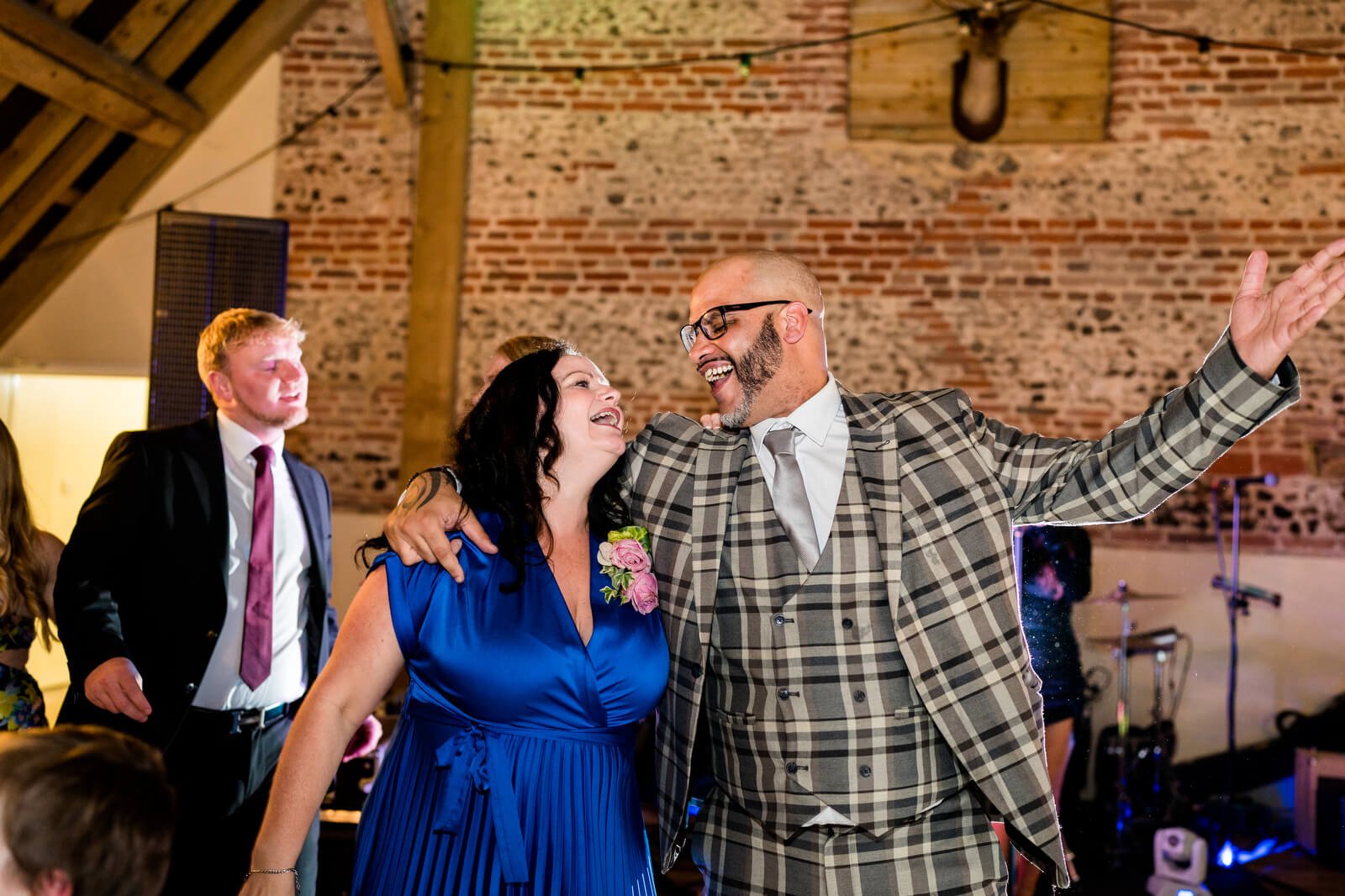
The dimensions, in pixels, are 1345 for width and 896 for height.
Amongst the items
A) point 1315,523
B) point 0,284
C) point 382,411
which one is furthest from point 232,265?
point 1315,523

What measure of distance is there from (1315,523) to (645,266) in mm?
3587

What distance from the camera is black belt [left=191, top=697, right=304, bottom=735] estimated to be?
2.83m

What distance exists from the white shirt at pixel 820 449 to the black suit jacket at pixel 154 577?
1574 millimetres

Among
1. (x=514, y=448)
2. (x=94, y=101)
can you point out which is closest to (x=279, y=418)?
(x=514, y=448)

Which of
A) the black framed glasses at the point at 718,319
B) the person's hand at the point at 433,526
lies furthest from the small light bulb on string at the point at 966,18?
the person's hand at the point at 433,526

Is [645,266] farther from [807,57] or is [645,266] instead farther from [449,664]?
[449,664]

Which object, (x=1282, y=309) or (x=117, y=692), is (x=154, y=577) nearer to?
(x=117, y=692)

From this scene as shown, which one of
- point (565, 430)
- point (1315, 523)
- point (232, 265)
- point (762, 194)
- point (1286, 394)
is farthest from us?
point (762, 194)

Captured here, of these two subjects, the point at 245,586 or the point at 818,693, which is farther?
the point at 245,586

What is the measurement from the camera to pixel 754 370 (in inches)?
89.6

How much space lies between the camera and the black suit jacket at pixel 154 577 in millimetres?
2648

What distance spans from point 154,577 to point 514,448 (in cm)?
134

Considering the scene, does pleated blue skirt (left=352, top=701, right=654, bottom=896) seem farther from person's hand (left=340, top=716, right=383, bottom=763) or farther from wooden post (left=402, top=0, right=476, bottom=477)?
wooden post (left=402, top=0, right=476, bottom=477)

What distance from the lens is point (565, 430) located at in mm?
2109
